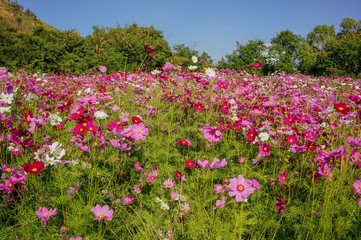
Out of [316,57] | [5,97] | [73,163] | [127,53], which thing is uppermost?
[316,57]

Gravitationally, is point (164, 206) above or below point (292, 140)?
below

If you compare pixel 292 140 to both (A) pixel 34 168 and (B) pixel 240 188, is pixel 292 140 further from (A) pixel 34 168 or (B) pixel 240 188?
(A) pixel 34 168

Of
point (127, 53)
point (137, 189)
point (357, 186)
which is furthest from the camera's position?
point (127, 53)

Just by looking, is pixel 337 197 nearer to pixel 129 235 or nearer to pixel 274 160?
pixel 274 160

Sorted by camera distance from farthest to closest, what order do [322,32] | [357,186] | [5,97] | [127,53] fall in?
[322,32]
[127,53]
[5,97]
[357,186]

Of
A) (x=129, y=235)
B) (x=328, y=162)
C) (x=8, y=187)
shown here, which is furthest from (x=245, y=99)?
(x=8, y=187)

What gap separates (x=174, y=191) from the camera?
6.10 ft

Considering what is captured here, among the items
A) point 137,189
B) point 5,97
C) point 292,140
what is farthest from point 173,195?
point 5,97

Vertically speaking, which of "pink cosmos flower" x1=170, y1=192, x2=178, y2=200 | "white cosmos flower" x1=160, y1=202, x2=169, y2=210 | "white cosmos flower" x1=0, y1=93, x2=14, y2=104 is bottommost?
"white cosmos flower" x1=160, y1=202, x2=169, y2=210

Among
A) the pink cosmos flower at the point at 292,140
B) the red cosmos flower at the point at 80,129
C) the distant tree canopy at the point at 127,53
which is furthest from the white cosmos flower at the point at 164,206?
the distant tree canopy at the point at 127,53

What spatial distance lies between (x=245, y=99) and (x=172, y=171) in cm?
141

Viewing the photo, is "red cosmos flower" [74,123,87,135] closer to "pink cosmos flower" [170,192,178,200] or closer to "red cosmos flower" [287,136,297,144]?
"pink cosmos flower" [170,192,178,200]

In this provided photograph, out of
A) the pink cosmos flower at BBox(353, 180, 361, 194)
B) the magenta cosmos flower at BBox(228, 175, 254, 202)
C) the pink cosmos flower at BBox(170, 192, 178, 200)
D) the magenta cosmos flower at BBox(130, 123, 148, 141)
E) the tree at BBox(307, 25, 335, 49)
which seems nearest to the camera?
the magenta cosmos flower at BBox(228, 175, 254, 202)

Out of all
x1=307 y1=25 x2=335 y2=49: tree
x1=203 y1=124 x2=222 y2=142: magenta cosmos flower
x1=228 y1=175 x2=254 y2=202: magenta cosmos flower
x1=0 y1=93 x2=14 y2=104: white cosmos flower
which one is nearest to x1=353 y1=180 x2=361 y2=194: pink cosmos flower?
x1=228 y1=175 x2=254 y2=202: magenta cosmos flower
